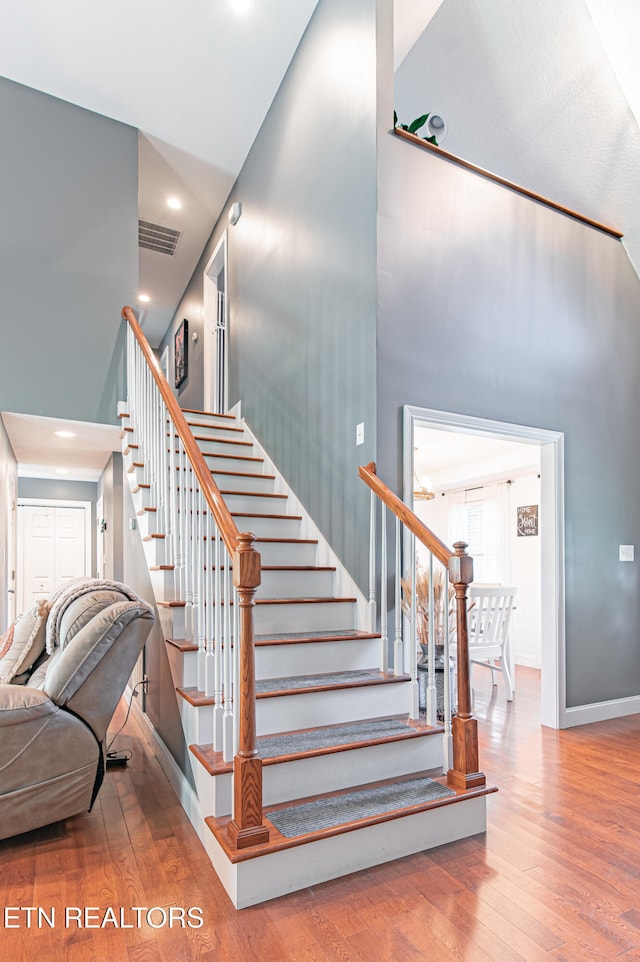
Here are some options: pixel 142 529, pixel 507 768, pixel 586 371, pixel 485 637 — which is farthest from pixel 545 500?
pixel 142 529

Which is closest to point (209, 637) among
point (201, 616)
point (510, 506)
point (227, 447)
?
point (201, 616)

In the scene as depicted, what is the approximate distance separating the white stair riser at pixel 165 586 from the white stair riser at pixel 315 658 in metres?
0.58

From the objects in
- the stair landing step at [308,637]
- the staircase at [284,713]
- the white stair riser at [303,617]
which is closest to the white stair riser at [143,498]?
the staircase at [284,713]

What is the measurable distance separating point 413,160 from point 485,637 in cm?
356

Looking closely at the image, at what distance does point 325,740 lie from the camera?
92.0 inches

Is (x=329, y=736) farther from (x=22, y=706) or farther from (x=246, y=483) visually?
(x=246, y=483)

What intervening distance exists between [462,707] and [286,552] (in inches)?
59.6

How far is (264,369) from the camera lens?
4.66 metres

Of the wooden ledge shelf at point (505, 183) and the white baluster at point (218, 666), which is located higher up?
the wooden ledge shelf at point (505, 183)

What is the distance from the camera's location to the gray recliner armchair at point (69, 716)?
6.96ft

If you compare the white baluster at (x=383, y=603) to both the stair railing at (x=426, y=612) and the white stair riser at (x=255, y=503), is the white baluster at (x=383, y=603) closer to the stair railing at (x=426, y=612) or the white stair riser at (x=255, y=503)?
the stair railing at (x=426, y=612)

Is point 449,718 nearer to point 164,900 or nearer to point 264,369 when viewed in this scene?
point 164,900

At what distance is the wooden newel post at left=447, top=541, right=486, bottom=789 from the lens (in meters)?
2.30

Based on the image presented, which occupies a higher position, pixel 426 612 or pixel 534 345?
pixel 534 345
